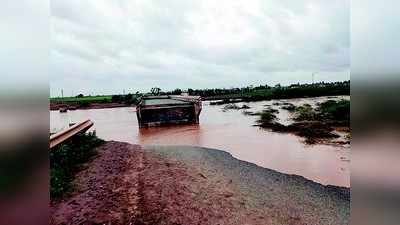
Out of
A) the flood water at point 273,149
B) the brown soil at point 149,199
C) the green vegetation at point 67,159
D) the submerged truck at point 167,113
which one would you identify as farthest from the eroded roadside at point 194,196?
the submerged truck at point 167,113

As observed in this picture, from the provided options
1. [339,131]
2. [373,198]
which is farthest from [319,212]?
[339,131]

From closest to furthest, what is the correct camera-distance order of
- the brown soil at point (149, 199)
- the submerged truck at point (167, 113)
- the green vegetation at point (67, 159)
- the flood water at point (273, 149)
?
1. the brown soil at point (149, 199)
2. the green vegetation at point (67, 159)
3. the flood water at point (273, 149)
4. the submerged truck at point (167, 113)

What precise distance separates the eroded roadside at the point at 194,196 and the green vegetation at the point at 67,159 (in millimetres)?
143

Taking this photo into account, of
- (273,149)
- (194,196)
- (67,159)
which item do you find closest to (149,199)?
(194,196)

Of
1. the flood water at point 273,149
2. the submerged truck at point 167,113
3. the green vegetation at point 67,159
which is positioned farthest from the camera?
the submerged truck at point 167,113

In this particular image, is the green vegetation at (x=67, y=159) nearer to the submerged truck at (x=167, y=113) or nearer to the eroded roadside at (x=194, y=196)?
the eroded roadside at (x=194, y=196)

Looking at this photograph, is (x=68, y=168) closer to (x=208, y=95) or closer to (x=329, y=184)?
(x=329, y=184)

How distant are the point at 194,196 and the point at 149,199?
0.47 metres

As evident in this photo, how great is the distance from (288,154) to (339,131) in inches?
126

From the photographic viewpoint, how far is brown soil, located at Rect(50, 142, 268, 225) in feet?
10.1

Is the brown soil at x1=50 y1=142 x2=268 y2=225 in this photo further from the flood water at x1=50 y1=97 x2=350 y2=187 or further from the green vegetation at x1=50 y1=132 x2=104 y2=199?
the flood water at x1=50 y1=97 x2=350 y2=187

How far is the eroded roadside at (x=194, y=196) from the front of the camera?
3100 millimetres

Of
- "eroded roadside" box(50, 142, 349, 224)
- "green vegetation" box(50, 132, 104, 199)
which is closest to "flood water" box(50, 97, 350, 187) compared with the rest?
"eroded roadside" box(50, 142, 349, 224)

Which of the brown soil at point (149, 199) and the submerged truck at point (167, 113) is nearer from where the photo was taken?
the brown soil at point (149, 199)
